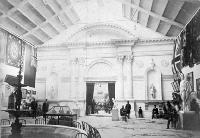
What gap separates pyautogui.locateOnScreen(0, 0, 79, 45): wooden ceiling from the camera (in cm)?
489

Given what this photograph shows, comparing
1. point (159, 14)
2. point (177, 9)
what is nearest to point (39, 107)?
point (159, 14)

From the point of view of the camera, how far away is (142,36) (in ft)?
18.7

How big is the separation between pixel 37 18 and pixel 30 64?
3.76 ft

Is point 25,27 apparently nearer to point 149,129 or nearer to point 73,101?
point 73,101

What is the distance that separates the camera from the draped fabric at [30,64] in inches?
204

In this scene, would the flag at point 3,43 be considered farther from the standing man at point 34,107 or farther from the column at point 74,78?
the column at point 74,78

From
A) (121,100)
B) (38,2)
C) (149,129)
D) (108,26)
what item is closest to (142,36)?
(108,26)

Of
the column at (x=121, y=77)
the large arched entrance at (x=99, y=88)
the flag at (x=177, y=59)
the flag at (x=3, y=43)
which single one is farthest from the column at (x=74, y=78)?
the flag at (x=177, y=59)

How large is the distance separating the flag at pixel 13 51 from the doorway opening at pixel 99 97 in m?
1.78

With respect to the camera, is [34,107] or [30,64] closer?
[34,107]

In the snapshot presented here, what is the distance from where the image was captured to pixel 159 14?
5.05 meters

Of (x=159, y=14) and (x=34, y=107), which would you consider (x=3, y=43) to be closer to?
(x=34, y=107)

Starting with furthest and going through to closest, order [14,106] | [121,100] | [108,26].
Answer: [121,100]
[108,26]
[14,106]

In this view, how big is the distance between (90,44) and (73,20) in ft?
2.53
